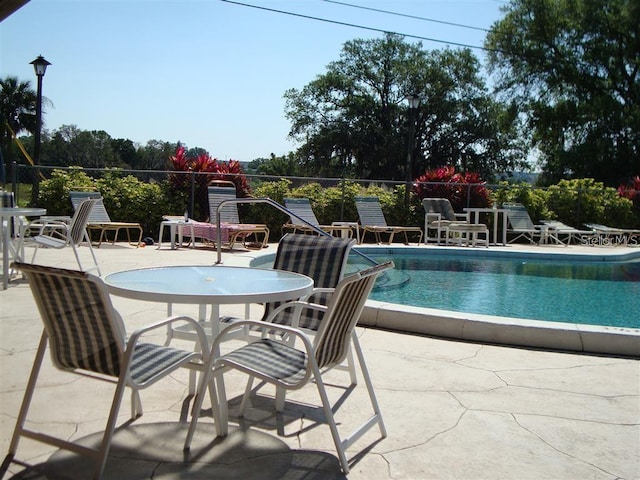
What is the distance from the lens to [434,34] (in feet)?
62.5

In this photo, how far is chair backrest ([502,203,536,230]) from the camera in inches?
486

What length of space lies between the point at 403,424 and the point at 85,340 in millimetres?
1405

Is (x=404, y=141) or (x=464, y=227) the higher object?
(x=404, y=141)

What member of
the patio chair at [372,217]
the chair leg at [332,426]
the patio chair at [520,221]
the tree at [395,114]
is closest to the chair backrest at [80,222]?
the chair leg at [332,426]

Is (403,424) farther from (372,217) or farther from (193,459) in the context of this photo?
(372,217)

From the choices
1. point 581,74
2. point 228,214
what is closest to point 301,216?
point 228,214

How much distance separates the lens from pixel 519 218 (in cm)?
1245

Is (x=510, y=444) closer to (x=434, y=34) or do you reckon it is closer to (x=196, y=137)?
(x=434, y=34)

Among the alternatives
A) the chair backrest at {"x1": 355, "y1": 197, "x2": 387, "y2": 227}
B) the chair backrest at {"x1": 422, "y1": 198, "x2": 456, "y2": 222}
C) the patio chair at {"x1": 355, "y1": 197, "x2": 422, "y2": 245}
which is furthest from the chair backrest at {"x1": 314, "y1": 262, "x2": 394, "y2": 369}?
the chair backrest at {"x1": 422, "y1": 198, "x2": 456, "y2": 222}

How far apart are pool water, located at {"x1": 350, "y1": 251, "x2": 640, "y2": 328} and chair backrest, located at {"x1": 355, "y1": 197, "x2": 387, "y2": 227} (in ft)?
3.64

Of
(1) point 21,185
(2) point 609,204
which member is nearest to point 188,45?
(1) point 21,185

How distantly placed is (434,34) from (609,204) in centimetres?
800

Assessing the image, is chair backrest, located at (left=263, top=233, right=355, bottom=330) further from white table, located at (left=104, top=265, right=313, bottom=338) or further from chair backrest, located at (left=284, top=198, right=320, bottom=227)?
chair backrest, located at (left=284, top=198, right=320, bottom=227)

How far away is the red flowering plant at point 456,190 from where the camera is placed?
507 inches
